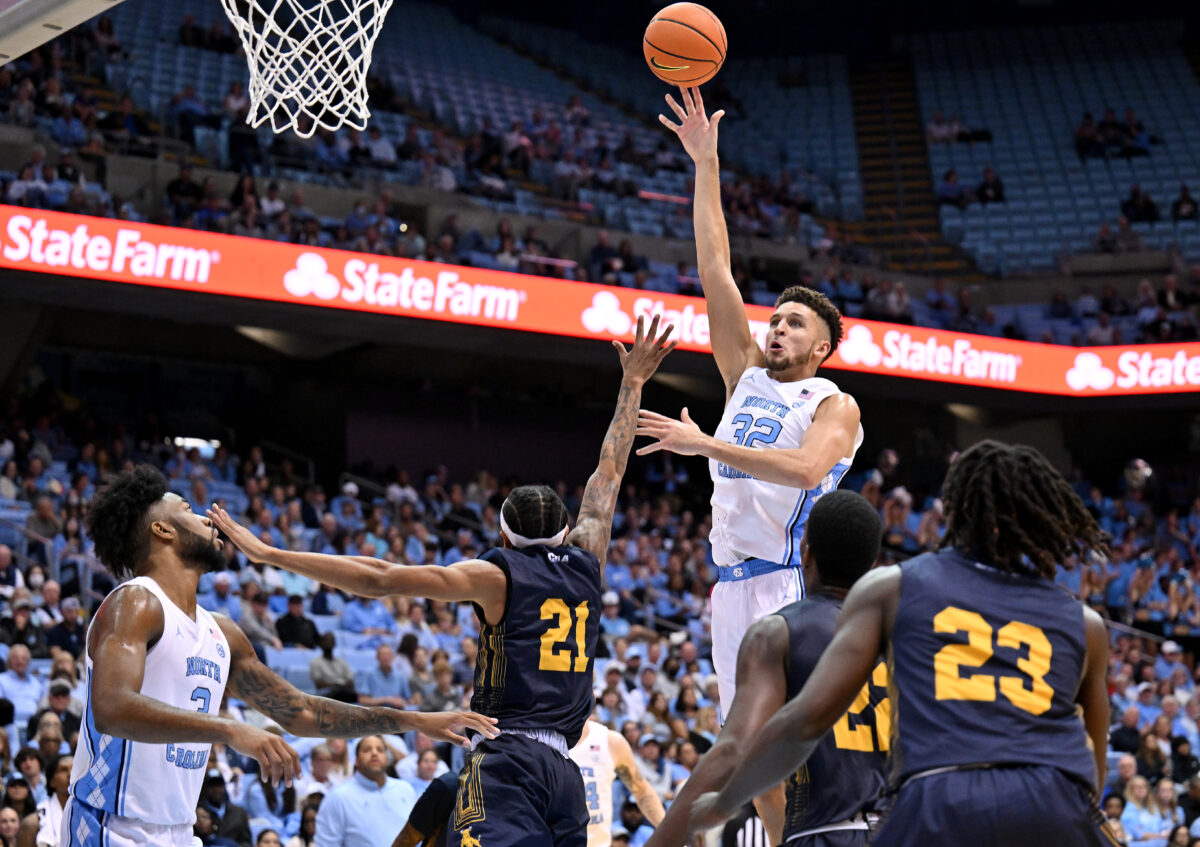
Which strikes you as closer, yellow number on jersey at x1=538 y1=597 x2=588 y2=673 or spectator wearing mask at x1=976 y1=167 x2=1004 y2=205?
yellow number on jersey at x1=538 y1=597 x2=588 y2=673

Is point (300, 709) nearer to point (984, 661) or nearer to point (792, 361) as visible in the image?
point (792, 361)

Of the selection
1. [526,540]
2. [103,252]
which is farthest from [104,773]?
[103,252]

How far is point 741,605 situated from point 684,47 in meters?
2.69

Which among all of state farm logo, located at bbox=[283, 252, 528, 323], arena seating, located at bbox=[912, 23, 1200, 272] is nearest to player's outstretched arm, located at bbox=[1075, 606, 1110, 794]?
state farm logo, located at bbox=[283, 252, 528, 323]

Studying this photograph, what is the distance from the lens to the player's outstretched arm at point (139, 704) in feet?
13.1

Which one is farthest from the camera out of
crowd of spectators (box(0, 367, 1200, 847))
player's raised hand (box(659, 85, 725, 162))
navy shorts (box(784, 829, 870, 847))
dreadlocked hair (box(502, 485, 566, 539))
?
crowd of spectators (box(0, 367, 1200, 847))

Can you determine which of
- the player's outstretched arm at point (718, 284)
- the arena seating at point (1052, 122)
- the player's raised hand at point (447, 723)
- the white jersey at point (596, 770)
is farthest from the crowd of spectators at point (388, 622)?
the arena seating at point (1052, 122)

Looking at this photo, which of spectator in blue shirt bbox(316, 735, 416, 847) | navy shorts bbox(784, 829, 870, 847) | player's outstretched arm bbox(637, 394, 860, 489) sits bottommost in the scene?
spectator in blue shirt bbox(316, 735, 416, 847)

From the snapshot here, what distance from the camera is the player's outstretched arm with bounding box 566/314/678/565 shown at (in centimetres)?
536

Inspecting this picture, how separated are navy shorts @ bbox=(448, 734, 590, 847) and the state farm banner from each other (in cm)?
1027

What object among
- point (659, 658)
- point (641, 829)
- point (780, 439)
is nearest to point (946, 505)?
point (780, 439)

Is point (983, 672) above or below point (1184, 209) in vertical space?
below

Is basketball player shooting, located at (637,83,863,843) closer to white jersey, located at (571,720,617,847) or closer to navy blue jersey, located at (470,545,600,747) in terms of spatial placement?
navy blue jersey, located at (470,545,600,747)

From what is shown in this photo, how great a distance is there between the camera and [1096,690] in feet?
9.80
